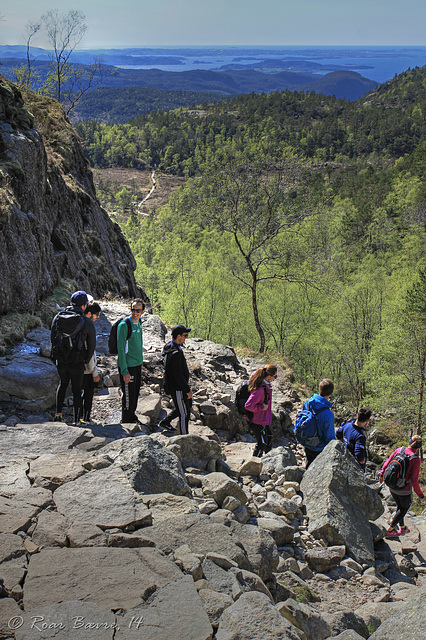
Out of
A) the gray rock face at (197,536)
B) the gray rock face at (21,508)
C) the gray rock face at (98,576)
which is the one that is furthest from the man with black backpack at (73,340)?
the gray rock face at (98,576)

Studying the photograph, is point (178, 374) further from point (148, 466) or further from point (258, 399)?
point (148, 466)

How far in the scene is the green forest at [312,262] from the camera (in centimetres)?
1986

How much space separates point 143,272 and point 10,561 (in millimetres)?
43408

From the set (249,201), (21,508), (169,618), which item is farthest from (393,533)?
(249,201)

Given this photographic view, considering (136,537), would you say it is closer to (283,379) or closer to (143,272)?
(283,379)

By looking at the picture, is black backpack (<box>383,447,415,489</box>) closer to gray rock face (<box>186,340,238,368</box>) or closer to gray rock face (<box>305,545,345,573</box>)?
gray rock face (<box>305,545,345,573</box>)

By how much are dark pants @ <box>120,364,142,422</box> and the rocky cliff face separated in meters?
3.30

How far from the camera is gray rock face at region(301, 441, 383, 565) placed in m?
5.95

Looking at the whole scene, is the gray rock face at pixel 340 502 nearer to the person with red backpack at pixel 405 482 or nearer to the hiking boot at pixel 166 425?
the person with red backpack at pixel 405 482

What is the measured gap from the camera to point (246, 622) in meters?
3.28

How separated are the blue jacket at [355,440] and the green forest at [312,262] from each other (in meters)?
8.98

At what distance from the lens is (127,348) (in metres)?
7.20

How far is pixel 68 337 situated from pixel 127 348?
103cm

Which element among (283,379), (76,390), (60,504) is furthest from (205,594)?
(283,379)
